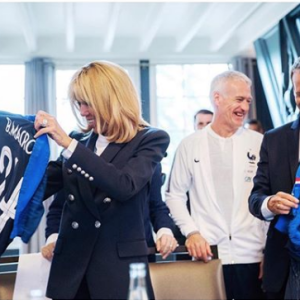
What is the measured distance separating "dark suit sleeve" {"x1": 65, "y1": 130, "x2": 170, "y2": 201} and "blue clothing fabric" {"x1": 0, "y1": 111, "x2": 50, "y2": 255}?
0.11m

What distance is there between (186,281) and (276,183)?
53cm

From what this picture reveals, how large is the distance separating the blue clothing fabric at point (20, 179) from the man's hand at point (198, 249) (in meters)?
0.52

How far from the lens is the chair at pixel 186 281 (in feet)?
5.09

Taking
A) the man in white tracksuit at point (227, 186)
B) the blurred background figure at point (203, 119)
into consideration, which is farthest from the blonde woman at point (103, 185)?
the blurred background figure at point (203, 119)

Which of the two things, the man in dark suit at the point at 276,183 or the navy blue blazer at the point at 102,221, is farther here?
the man in dark suit at the point at 276,183

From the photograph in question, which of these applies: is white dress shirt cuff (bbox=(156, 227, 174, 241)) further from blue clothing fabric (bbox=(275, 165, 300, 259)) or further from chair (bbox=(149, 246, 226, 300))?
blue clothing fabric (bbox=(275, 165, 300, 259))

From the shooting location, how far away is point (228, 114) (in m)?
2.35

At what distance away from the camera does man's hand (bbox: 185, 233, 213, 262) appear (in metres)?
1.59

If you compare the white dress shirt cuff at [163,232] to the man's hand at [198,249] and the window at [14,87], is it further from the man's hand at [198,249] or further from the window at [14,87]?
the window at [14,87]

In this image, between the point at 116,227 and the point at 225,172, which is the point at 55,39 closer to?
the point at 225,172

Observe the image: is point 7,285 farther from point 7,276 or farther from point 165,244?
point 165,244

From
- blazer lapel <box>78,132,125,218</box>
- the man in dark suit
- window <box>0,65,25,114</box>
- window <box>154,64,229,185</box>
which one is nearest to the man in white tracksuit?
the man in dark suit

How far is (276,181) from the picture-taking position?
183 centimetres

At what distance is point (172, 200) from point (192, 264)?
0.62 metres
